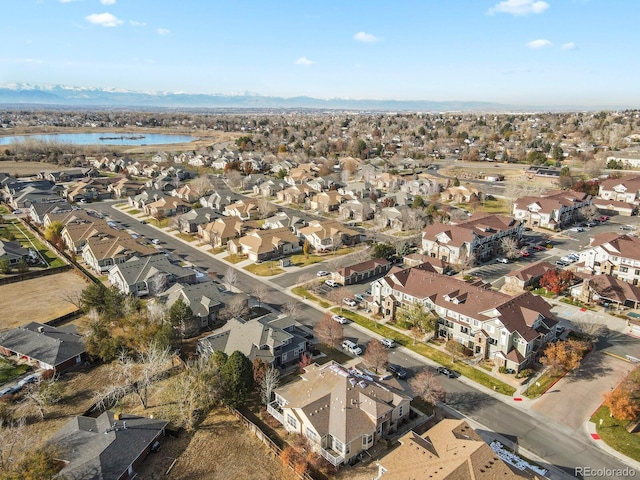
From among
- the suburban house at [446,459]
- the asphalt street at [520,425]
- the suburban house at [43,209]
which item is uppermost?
the suburban house at [43,209]

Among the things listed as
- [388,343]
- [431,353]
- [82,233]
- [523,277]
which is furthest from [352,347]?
[82,233]

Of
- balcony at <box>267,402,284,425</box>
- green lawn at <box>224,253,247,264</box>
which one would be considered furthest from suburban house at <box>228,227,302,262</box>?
balcony at <box>267,402,284,425</box>

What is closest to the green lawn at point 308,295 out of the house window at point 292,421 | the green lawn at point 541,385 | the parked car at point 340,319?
the parked car at point 340,319

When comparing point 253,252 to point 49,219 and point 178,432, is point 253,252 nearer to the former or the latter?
point 178,432

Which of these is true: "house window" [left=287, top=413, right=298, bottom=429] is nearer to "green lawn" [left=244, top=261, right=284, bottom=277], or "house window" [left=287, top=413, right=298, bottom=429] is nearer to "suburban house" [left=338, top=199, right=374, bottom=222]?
"green lawn" [left=244, top=261, right=284, bottom=277]

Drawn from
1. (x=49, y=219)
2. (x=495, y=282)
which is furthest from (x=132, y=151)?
(x=495, y=282)

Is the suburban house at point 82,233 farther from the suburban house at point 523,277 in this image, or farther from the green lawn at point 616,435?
the green lawn at point 616,435
